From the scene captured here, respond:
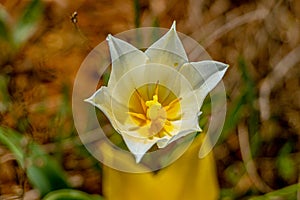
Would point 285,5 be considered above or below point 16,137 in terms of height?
above

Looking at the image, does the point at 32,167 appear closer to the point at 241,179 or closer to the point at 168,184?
the point at 168,184

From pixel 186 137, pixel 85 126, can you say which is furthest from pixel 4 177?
pixel 186 137

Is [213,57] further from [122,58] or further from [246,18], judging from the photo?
[122,58]

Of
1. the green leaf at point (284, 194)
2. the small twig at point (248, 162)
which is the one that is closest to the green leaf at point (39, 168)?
the green leaf at point (284, 194)

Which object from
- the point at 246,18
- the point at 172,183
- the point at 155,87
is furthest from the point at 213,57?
the point at 172,183

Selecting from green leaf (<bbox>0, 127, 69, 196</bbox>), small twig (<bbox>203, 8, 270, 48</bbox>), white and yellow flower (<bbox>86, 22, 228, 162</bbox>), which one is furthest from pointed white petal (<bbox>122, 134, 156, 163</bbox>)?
small twig (<bbox>203, 8, 270, 48</bbox>)

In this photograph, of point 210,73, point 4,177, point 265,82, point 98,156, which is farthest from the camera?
point 265,82

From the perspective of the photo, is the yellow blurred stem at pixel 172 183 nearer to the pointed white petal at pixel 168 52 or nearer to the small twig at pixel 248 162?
the pointed white petal at pixel 168 52
